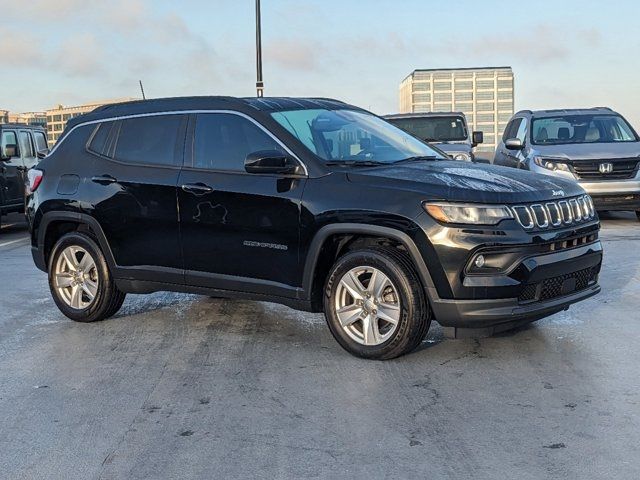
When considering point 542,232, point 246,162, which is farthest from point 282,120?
point 542,232

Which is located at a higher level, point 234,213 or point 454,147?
point 454,147

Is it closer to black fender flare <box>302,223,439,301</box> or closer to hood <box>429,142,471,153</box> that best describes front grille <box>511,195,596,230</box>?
black fender flare <box>302,223,439,301</box>

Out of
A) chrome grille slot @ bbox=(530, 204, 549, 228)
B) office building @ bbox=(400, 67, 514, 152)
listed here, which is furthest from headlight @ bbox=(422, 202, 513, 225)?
office building @ bbox=(400, 67, 514, 152)

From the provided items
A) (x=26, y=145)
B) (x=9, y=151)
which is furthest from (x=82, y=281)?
(x=26, y=145)

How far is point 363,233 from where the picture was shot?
5.14m

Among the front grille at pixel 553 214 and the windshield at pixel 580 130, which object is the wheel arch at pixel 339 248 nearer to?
the front grille at pixel 553 214

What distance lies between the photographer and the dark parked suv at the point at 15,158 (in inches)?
558

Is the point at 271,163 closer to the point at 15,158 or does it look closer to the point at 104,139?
the point at 104,139

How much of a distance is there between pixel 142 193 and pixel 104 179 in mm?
454

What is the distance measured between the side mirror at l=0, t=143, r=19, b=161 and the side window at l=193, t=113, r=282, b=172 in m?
8.76

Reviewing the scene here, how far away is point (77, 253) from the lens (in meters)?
6.72

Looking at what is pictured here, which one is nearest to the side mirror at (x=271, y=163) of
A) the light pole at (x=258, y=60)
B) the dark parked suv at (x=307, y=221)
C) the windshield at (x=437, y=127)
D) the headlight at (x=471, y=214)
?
the dark parked suv at (x=307, y=221)

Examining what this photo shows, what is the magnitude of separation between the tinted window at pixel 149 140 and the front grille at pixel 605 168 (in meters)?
7.85

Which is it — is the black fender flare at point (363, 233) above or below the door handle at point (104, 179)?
below
